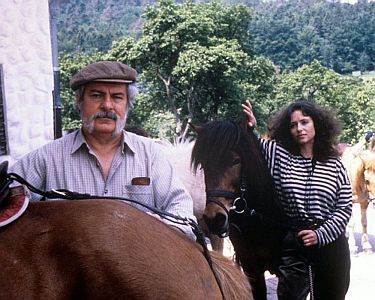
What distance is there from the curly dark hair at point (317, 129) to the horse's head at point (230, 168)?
199mm

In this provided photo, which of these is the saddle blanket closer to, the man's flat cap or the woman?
the man's flat cap

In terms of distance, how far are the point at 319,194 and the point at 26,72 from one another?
4686 millimetres

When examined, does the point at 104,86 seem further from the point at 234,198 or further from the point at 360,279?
the point at 360,279

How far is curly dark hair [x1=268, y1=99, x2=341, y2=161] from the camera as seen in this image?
351cm

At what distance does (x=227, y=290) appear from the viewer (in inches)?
73.0

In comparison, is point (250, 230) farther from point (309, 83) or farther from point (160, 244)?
point (309, 83)

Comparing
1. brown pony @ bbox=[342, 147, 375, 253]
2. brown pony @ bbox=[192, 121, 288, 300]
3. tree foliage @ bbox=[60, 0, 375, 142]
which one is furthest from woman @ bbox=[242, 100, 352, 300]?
tree foliage @ bbox=[60, 0, 375, 142]

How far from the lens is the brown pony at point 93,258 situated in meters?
1.55

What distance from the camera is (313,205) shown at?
3.36 meters

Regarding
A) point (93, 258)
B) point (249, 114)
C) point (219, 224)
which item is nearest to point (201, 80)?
point (249, 114)

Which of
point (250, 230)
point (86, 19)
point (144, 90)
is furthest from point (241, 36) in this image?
point (86, 19)

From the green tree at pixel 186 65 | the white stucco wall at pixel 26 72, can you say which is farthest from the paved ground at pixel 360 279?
the green tree at pixel 186 65

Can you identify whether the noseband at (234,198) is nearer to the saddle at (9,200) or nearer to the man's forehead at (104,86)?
the man's forehead at (104,86)

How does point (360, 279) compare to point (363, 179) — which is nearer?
point (360, 279)
